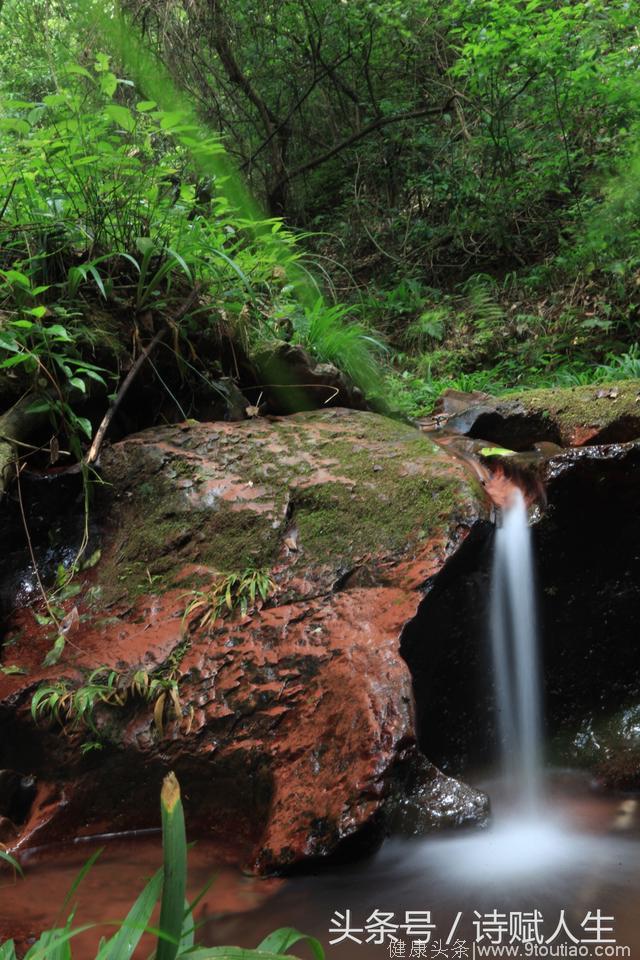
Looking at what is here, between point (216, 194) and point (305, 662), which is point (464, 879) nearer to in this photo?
point (305, 662)

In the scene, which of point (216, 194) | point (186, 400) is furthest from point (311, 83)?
point (186, 400)

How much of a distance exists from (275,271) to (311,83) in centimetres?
662

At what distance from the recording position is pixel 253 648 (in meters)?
2.53

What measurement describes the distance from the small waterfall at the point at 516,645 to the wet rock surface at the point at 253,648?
25cm

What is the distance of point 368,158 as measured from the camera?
10.1 m

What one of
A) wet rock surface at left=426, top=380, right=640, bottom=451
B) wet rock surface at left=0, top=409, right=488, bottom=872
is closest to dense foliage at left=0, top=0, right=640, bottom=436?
wet rock surface at left=0, top=409, right=488, bottom=872

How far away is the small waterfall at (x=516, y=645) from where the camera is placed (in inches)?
111

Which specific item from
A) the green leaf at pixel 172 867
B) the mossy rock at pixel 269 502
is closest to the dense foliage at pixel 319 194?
the mossy rock at pixel 269 502

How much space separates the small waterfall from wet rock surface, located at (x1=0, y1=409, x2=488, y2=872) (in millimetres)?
247

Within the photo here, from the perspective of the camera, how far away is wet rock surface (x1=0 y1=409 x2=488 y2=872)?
2.21 m

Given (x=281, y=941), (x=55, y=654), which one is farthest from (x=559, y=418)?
(x=281, y=941)

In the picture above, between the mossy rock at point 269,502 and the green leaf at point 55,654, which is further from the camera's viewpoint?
the mossy rock at point 269,502

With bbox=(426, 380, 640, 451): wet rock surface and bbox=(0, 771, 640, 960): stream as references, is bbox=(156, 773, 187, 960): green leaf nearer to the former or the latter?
bbox=(0, 771, 640, 960): stream

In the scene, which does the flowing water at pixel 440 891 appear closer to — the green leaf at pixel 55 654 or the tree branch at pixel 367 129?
the green leaf at pixel 55 654
